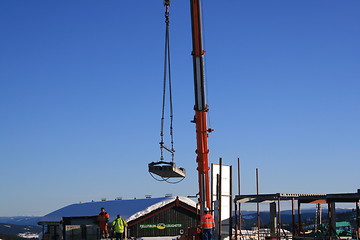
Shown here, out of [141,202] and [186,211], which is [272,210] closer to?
[186,211]

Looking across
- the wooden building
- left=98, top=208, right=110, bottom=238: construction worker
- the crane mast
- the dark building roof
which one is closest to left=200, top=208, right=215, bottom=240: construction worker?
the crane mast

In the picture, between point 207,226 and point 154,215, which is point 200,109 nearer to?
point 207,226

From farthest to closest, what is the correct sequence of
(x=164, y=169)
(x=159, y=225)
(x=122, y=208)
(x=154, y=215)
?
(x=122, y=208) → (x=159, y=225) → (x=154, y=215) → (x=164, y=169)

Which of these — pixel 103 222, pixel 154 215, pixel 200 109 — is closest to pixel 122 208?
pixel 154 215

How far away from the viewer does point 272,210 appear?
42.1 meters

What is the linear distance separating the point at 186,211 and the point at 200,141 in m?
24.2

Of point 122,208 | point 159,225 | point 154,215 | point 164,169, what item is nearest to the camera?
point 164,169

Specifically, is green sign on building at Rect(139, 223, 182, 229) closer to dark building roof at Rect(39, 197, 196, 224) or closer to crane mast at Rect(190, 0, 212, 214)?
dark building roof at Rect(39, 197, 196, 224)

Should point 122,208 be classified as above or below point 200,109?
below

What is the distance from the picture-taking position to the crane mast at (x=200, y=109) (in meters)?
27.4

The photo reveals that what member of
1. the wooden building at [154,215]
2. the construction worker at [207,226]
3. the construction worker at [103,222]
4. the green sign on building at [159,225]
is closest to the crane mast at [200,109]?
the construction worker at [207,226]

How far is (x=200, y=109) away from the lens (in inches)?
1185

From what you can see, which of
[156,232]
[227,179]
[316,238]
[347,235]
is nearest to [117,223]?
[227,179]

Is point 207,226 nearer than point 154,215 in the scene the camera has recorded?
Yes
